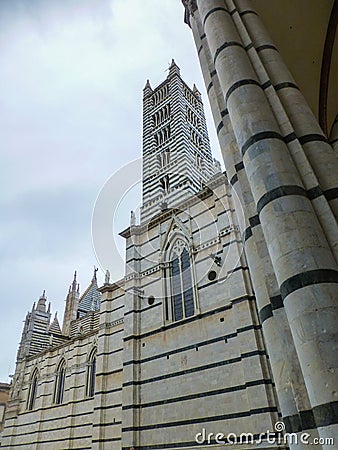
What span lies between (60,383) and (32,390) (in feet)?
10.0

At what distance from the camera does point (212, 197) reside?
10031mm

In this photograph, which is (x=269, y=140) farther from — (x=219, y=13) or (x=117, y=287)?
(x=117, y=287)

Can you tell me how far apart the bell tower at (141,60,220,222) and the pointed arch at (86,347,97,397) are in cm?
697

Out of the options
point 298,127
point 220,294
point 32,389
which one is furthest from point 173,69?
point 32,389

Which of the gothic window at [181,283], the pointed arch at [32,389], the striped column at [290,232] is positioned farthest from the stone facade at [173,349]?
the striped column at [290,232]

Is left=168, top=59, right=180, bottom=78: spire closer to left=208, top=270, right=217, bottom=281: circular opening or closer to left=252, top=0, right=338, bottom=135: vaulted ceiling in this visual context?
left=208, top=270, right=217, bottom=281: circular opening

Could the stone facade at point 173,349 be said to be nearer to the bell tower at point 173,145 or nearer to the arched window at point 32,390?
the bell tower at point 173,145

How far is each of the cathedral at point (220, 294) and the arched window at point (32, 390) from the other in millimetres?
65

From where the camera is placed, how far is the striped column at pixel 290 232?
2.13 meters

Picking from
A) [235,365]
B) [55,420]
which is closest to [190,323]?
[235,365]

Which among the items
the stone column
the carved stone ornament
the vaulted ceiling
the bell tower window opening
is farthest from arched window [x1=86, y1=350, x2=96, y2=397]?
the vaulted ceiling

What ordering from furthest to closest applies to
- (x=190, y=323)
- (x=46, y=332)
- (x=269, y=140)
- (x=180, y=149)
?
(x=46, y=332) < (x=180, y=149) < (x=190, y=323) < (x=269, y=140)

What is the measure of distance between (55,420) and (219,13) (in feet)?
57.4

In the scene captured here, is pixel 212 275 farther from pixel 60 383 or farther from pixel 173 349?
pixel 60 383
